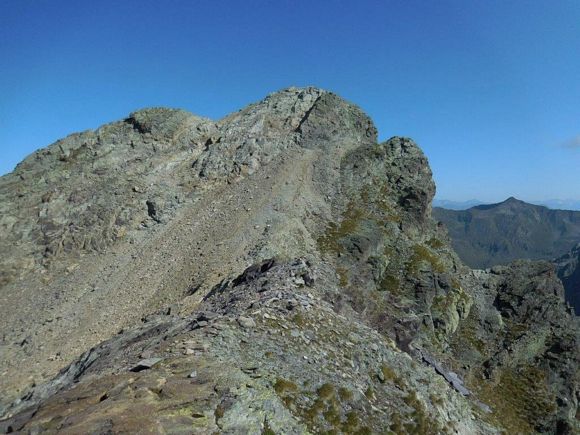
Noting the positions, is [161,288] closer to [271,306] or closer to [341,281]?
[341,281]

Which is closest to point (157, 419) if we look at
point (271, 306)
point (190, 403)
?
point (190, 403)

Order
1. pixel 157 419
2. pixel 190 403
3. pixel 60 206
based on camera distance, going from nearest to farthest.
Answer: pixel 157 419 → pixel 190 403 → pixel 60 206

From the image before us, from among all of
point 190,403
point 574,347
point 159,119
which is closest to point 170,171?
point 159,119

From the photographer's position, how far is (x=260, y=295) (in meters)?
29.8

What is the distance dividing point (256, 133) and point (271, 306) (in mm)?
50853

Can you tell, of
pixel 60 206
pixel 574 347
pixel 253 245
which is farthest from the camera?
pixel 60 206

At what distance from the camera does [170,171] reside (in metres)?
68.6

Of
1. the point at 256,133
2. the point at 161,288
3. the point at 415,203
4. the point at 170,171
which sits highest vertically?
the point at 256,133

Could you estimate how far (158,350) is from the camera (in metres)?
21.8

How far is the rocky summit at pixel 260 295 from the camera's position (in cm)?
1955

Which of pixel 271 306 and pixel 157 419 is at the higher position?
pixel 271 306

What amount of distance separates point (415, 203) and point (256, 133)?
29.8 meters

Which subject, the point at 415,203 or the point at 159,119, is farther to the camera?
the point at 159,119

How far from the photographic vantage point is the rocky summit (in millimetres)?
19547
